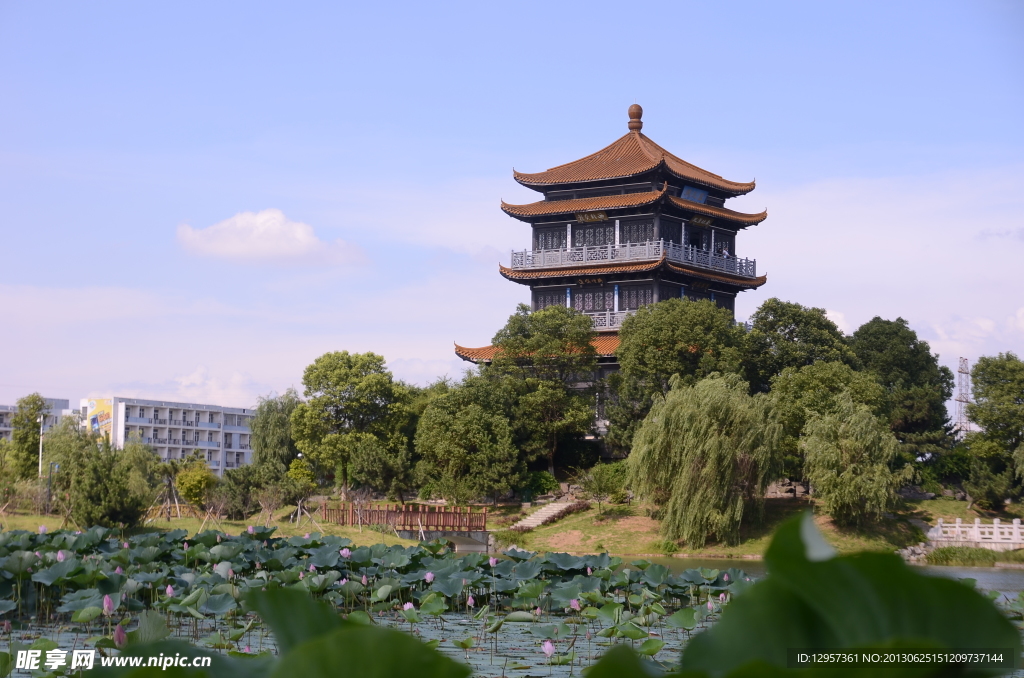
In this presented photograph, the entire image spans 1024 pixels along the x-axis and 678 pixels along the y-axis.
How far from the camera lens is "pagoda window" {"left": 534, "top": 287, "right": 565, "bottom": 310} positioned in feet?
109

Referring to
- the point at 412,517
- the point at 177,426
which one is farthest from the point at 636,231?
the point at 177,426

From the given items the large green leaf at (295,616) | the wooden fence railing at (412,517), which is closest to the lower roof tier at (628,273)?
the wooden fence railing at (412,517)

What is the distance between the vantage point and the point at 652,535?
79.1 feet

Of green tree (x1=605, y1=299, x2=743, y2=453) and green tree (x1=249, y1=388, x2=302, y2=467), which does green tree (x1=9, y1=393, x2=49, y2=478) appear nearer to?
green tree (x1=249, y1=388, x2=302, y2=467)


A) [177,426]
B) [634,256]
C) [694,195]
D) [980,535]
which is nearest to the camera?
[980,535]

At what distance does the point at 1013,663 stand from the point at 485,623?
769 cm

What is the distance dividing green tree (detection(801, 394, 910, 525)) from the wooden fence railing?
8.16 meters

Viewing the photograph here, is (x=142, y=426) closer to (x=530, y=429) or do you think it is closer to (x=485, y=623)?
(x=530, y=429)

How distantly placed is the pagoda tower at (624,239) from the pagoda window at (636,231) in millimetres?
32

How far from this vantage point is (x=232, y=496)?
30.4m

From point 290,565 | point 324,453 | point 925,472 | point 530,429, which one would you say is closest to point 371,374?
point 324,453

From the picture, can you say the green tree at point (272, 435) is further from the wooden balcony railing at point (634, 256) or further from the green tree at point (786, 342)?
the green tree at point (786, 342)

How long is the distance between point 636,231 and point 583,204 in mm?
1957

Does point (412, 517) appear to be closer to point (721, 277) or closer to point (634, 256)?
point (634, 256)
